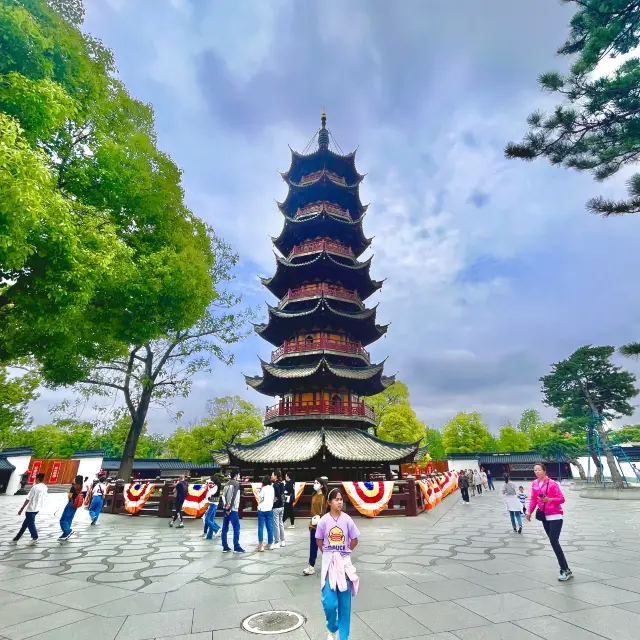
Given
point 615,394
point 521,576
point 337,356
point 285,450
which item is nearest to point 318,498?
point 521,576

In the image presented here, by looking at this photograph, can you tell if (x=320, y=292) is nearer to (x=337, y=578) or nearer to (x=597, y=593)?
(x=597, y=593)

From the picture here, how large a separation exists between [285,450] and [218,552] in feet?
34.9

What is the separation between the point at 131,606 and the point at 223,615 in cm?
144

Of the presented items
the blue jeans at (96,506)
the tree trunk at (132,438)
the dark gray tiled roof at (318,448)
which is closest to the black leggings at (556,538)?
the dark gray tiled roof at (318,448)

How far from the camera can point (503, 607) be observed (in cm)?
500

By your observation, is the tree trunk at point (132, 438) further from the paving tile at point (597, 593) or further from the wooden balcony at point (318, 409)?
the paving tile at point (597, 593)

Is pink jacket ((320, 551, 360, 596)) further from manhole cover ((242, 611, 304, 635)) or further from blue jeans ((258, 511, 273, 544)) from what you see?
blue jeans ((258, 511, 273, 544))

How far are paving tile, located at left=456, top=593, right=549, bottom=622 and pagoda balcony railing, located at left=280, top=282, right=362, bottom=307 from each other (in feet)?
64.9

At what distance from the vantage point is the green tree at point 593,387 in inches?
1143

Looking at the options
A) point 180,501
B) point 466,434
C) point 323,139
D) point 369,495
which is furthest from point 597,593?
point 466,434

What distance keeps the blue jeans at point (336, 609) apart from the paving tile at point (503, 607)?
2106 millimetres

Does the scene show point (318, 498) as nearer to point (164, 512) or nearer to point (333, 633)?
point (333, 633)

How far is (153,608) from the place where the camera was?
5.21 meters

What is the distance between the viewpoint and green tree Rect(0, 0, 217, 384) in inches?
244
